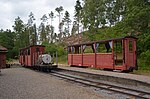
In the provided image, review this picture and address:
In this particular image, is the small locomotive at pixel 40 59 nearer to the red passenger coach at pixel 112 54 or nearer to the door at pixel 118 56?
the red passenger coach at pixel 112 54

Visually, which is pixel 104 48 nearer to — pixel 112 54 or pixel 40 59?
pixel 112 54

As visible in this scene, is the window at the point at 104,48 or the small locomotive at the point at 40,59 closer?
the window at the point at 104,48

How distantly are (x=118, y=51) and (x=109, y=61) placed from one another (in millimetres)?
1457

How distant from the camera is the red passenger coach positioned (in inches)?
817

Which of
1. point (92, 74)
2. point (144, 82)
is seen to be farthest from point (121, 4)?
point (144, 82)

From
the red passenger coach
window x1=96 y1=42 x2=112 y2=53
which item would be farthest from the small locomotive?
window x1=96 y1=42 x2=112 y2=53

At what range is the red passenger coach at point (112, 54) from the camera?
68.1 ft

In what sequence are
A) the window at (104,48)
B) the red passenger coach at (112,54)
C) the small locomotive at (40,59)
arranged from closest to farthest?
the red passenger coach at (112,54), the window at (104,48), the small locomotive at (40,59)

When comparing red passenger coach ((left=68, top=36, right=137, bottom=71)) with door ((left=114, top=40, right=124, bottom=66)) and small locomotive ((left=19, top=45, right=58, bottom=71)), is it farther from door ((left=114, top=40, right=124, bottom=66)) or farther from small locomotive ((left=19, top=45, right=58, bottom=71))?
small locomotive ((left=19, top=45, right=58, bottom=71))

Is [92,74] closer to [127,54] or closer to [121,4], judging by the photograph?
[127,54]

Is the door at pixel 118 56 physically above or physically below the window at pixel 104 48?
below

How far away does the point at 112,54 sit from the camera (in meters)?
21.7

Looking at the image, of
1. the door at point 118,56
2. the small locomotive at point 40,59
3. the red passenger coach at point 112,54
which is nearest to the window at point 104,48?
the red passenger coach at point 112,54

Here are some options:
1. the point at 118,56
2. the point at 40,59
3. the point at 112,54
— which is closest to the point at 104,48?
the point at 118,56
